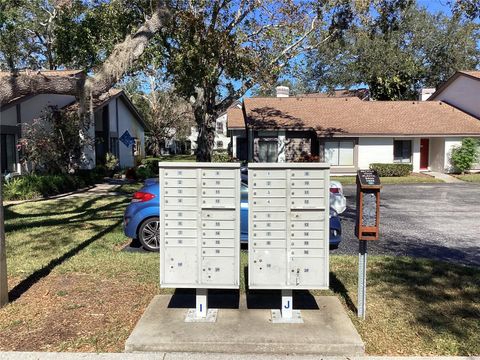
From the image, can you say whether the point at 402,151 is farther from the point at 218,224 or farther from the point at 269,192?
the point at 218,224

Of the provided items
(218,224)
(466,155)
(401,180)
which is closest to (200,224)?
(218,224)

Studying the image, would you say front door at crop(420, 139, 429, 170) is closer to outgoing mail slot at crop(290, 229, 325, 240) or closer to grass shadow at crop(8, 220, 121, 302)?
grass shadow at crop(8, 220, 121, 302)

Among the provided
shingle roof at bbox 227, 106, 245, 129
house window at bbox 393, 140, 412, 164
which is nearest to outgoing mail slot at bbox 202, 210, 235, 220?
house window at bbox 393, 140, 412, 164

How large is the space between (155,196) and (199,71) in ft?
25.9

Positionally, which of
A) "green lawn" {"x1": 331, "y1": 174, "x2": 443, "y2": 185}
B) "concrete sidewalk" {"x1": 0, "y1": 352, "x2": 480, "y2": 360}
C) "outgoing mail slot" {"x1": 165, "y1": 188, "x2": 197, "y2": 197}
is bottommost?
"concrete sidewalk" {"x1": 0, "y1": 352, "x2": 480, "y2": 360}

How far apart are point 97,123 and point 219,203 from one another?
22388mm

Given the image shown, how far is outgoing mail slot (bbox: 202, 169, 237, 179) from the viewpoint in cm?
436

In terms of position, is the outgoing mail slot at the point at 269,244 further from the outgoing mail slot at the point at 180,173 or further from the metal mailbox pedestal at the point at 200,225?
the outgoing mail slot at the point at 180,173

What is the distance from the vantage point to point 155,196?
306 inches

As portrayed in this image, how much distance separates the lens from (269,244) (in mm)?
4418

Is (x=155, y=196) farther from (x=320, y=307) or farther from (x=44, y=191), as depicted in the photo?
(x=44, y=191)

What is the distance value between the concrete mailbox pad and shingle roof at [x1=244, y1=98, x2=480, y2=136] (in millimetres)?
21718

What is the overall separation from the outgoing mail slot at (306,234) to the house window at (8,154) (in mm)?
16198

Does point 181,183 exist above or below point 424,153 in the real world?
below
